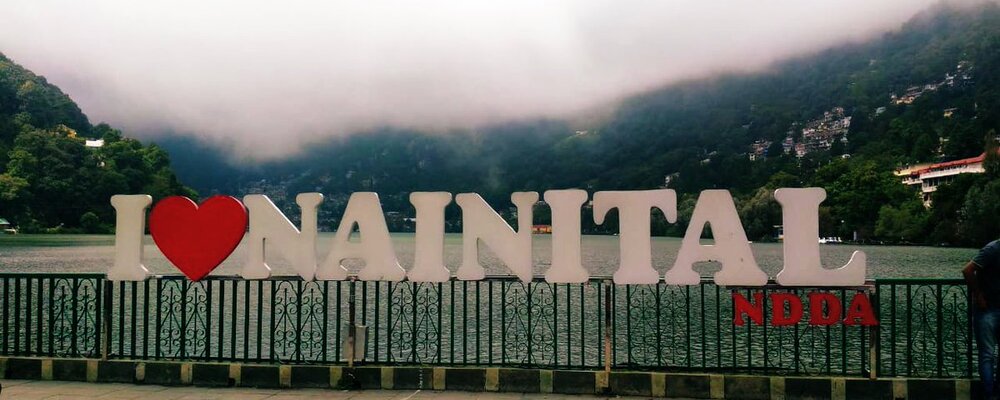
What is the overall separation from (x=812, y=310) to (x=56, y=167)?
117 metres

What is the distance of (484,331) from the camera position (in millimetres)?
24109

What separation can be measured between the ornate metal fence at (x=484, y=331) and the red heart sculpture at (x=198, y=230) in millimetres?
297

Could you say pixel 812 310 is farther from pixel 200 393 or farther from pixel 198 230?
pixel 198 230

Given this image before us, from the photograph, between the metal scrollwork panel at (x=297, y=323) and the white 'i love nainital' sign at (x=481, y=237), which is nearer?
the white 'i love nainital' sign at (x=481, y=237)

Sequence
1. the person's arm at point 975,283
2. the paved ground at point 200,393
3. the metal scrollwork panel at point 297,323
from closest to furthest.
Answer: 1. the person's arm at point 975,283
2. the paved ground at point 200,393
3. the metal scrollwork panel at point 297,323

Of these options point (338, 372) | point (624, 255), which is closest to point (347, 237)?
point (338, 372)

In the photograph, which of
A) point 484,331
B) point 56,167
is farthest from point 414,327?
point 56,167

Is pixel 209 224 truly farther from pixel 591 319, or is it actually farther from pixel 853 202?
pixel 853 202

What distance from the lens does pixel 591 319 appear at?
28641 mm

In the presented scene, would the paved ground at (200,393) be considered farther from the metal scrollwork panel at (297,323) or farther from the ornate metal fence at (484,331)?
the metal scrollwork panel at (297,323)

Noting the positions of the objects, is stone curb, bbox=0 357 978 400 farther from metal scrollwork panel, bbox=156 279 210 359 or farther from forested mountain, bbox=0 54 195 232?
forested mountain, bbox=0 54 195 232

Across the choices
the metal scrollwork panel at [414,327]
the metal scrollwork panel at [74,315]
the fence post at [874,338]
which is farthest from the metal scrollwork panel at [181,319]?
the fence post at [874,338]

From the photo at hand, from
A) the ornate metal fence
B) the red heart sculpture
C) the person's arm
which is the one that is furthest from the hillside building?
the red heart sculpture

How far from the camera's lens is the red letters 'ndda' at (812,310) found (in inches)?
311
